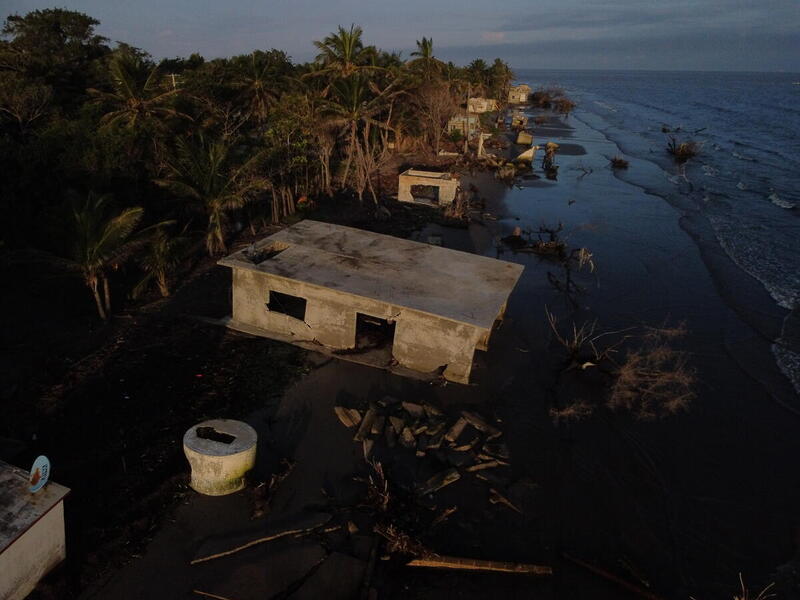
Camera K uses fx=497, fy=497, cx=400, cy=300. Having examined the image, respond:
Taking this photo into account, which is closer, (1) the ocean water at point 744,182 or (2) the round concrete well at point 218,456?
(2) the round concrete well at point 218,456

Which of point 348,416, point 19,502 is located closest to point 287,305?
point 348,416

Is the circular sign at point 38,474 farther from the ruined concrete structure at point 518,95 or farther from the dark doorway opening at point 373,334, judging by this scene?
the ruined concrete structure at point 518,95

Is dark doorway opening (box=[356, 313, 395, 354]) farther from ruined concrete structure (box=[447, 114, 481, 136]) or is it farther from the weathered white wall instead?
ruined concrete structure (box=[447, 114, 481, 136])

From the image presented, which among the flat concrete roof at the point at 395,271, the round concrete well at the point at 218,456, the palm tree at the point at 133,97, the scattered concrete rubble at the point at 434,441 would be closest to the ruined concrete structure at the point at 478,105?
the palm tree at the point at 133,97

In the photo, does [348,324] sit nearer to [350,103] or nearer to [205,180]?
[205,180]

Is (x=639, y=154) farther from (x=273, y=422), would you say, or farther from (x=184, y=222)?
(x=273, y=422)

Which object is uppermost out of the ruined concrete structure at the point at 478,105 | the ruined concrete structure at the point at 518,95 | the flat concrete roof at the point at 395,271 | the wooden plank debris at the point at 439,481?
the ruined concrete structure at the point at 518,95
